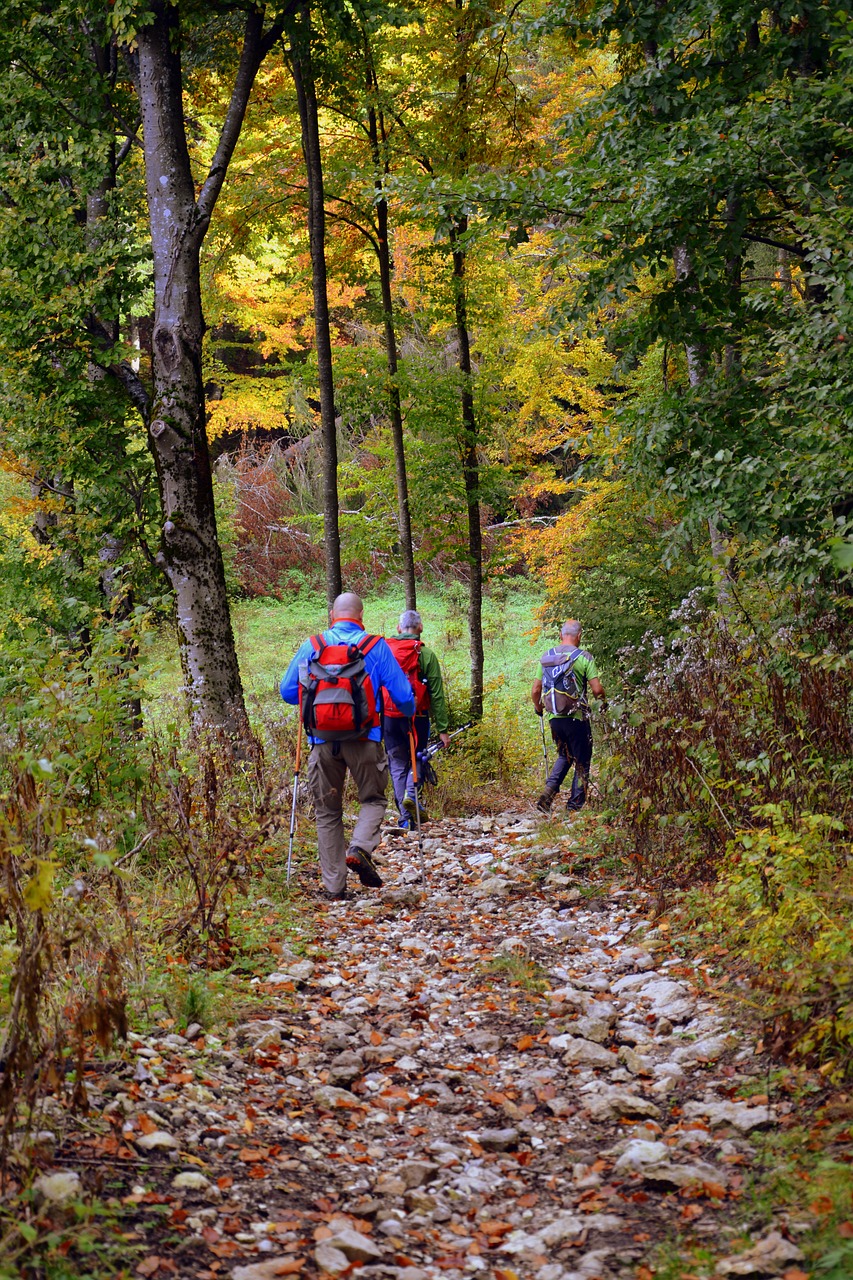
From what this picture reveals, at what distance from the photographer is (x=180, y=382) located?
8625mm

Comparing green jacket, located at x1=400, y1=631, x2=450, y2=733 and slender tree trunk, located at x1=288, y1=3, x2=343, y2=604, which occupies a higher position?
slender tree trunk, located at x1=288, y1=3, x2=343, y2=604

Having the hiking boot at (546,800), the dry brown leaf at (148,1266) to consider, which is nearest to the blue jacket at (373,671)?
the hiking boot at (546,800)

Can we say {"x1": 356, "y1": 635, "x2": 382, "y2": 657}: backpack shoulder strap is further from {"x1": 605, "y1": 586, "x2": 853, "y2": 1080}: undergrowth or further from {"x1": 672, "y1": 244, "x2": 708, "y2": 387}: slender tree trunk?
{"x1": 672, "y1": 244, "x2": 708, "y2": 387}: slender tree trunk

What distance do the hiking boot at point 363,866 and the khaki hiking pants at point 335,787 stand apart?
0.05 metres

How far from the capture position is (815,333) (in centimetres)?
568

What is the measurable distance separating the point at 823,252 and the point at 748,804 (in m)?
3.23

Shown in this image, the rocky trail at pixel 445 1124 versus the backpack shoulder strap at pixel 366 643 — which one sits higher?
the backpack shoulder strap at pixel 366 643

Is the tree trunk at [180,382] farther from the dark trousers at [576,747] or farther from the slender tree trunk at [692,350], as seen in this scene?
the slender tree trunk at [692,350]

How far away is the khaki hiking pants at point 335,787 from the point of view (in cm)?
732

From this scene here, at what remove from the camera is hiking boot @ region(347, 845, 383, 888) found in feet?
24.5

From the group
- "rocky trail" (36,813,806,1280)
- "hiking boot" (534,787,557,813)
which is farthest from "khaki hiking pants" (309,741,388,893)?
"hiking boot" (534,787,557,813)

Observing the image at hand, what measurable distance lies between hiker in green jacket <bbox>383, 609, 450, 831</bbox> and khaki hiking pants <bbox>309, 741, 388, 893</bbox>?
2.47 m

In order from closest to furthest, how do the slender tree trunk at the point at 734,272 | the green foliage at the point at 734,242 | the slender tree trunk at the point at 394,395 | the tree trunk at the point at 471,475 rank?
1. the green foliage at the point at 734,242
2. the slender tree trunk at the point at 734,272
3. the slender tree trunk at the point at 394,395
4. the tree trunk at the point at 471,475

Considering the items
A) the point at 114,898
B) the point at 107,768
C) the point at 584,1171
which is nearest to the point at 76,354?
the point at 107,768
